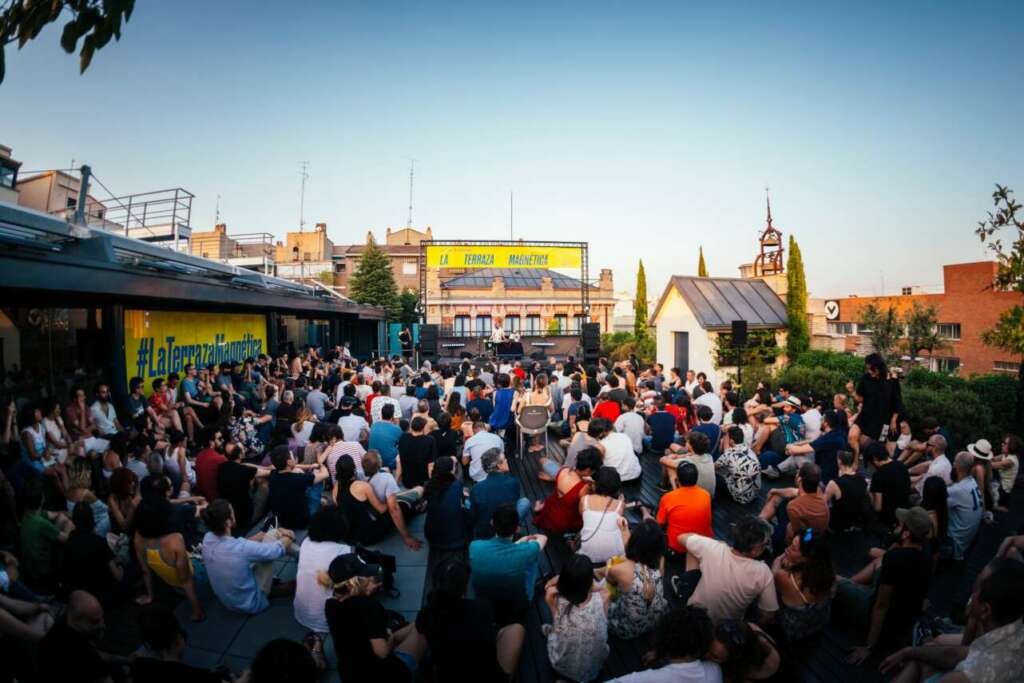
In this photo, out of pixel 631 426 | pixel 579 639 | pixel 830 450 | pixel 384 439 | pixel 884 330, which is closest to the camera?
pixel 579 639

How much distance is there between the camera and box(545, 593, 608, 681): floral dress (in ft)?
10.0

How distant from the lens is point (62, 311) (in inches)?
301

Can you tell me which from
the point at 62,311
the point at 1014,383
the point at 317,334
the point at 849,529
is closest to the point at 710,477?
the point at 849,529

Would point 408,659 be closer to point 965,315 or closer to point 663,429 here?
point 663,429

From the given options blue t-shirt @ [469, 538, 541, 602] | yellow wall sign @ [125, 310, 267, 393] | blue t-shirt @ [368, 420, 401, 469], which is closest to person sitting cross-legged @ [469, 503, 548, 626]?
blue t-shirt @ [469, 538, 541, 602]

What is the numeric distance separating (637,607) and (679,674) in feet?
3.74

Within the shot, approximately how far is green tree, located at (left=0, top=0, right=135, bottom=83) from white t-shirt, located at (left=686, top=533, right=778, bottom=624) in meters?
4.30

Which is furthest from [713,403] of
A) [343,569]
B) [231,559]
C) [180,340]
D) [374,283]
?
[374,283]

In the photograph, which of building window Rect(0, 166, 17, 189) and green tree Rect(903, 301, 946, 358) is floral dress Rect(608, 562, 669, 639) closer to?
building window Rect(0, 166, 17, 189)

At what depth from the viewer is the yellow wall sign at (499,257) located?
24953mm

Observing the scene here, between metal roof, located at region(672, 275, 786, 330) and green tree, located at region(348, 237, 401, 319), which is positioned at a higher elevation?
green tree, located at region(348, 237, 401, 319)

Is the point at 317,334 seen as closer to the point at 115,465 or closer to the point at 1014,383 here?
the point at 115,465

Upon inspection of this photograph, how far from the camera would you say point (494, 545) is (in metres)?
3.65

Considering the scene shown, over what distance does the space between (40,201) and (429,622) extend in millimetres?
14730
